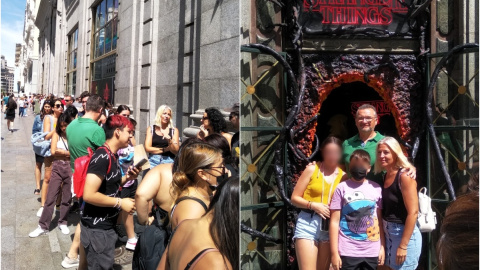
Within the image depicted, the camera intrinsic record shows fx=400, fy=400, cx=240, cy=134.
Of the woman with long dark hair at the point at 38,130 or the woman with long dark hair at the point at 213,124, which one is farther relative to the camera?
the woman with long dark hair at the point at 38,130

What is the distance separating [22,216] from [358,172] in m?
2.97

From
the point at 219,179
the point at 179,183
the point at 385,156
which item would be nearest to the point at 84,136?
the point at 179,183

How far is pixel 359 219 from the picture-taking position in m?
0.76

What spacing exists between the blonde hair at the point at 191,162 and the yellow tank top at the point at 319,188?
35 centimetres

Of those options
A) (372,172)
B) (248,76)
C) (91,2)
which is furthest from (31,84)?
(372,172)

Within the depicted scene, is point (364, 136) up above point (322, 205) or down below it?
above

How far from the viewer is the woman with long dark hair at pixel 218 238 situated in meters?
0.87

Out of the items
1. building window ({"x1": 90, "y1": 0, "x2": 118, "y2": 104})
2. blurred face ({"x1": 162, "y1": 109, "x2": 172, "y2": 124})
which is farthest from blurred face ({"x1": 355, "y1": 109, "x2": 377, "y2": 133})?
building window ({"x1": 90, "y1": 0, "x2": 118, "y2": 104})

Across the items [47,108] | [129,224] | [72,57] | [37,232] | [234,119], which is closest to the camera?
[234,119]

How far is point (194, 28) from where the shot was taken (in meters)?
1.09

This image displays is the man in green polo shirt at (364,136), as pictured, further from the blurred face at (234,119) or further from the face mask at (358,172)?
the blurred face at (234,119)

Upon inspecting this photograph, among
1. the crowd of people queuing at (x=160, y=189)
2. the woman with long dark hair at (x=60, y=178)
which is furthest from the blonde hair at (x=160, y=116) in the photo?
the woman with long dark hair at (x=60, y=178)

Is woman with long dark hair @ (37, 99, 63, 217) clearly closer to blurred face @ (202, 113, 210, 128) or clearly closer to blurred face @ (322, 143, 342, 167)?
blurred face @ (202, 113, 210, 128)

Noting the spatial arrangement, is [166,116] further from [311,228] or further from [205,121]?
[311,228]
